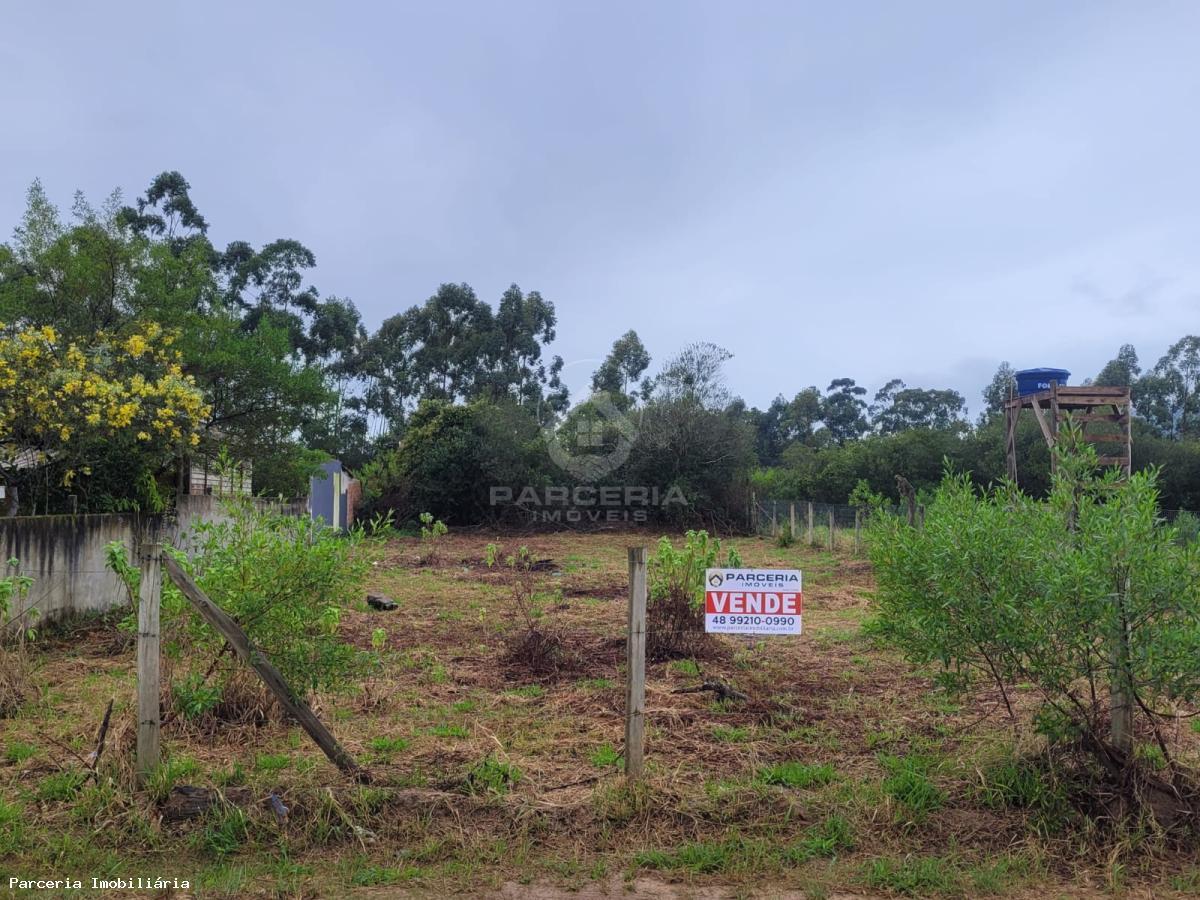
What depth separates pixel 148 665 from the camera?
13.7 ft

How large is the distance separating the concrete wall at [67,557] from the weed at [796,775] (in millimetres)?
4672

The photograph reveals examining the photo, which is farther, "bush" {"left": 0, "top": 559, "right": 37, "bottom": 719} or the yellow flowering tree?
the yellow flowering tree

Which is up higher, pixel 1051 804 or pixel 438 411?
pixel 438 411

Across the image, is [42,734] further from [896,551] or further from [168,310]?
[168,310]

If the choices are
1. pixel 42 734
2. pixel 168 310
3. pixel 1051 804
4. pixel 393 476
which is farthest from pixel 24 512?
pixel 393 476

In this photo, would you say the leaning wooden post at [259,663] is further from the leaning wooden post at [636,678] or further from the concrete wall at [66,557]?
the concrete wall at [66,557]

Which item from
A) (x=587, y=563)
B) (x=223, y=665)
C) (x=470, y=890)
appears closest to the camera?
(x=470, y=890)

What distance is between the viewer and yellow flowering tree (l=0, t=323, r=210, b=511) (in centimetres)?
866

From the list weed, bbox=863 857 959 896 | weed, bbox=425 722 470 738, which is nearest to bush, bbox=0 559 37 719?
weed, bbox=425 722 470 738

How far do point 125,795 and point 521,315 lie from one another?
3602cm

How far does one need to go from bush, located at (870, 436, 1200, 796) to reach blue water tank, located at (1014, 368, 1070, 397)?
11.9 meters

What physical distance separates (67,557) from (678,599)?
5.94 m

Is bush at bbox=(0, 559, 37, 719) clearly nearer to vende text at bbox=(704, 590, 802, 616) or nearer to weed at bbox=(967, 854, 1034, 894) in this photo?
vende text at bbox=(704, 590, 802, 616)

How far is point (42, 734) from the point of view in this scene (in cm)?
500
